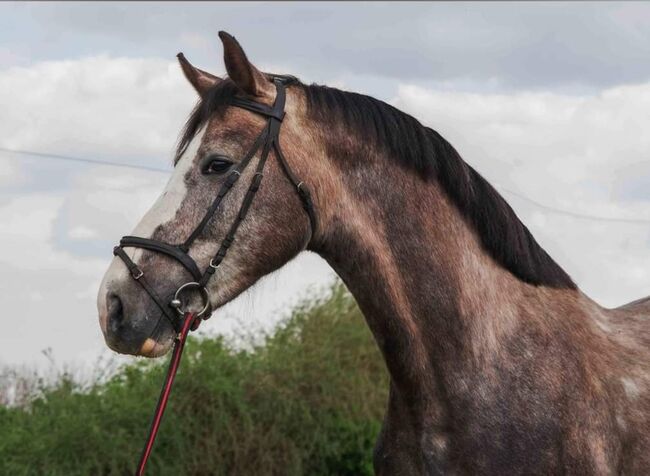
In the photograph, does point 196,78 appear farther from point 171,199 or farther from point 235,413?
point 235,413

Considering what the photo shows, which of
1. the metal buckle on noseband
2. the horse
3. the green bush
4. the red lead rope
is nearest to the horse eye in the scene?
the horse

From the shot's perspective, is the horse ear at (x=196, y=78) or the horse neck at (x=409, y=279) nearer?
the horse neck at (x=409, y=279)

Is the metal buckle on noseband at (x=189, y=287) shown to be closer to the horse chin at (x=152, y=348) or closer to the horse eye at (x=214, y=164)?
the horse chin at (x=152, y=348)

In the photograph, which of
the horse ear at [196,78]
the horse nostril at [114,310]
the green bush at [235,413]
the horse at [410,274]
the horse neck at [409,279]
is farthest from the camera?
the green bush at [235,413]

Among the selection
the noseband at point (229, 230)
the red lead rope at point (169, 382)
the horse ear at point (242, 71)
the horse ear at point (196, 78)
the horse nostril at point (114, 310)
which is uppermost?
the horse ear at point (196, 78)

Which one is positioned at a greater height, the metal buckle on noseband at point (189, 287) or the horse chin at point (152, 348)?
the metal buckle on noseband at point (189, 287)

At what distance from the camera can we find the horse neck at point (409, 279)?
4270 millimetres

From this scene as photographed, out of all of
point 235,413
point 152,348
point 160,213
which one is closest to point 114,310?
point 152,348

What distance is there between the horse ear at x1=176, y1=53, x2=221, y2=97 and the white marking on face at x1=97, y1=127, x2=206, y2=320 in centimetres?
33

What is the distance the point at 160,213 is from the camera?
162 inches

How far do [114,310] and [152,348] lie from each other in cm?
21

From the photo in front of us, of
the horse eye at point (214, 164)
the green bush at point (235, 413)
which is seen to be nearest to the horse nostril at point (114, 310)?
the horse eye at point (214, 164)

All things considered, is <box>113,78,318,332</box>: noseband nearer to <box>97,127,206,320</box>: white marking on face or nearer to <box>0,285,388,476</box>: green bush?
<box>97,127,206,320</box>: white marking on face

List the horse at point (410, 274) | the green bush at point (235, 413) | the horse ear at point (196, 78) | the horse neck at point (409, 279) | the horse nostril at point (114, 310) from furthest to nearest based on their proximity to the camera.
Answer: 1. the green bush at point (235, 413)
2. the horse ear at point (196, 78)
3. the horse neck at point (409, 279)
4. the horse at point (410, 274)
5. the horse nostril at point (114, 310)
